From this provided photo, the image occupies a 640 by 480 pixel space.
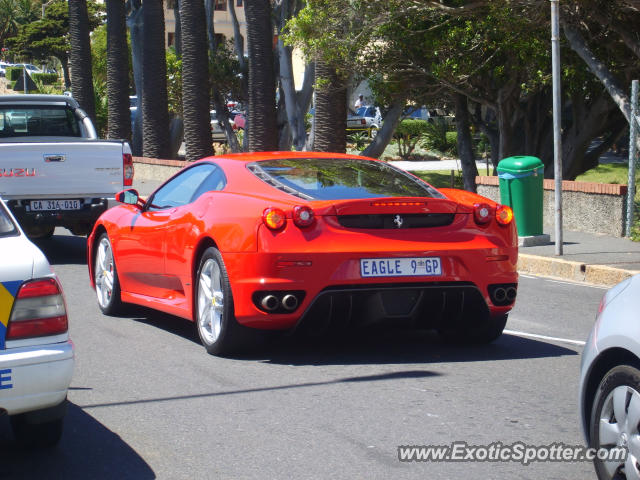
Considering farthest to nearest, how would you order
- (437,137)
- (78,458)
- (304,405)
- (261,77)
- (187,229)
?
(437,137) < (261,77) < (187,229) < (304,405) < (78,458)

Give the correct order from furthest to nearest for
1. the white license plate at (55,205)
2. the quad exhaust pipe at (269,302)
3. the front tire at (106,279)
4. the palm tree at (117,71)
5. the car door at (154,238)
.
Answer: the palm tree at (117,71)
the white license plate at (55,205)
the front tire at (106,279)
the car door at (154,238)
the quad exhaust pipe at (269,302)

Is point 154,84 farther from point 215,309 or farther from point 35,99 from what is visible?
point 215,309

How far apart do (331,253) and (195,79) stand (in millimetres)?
20094

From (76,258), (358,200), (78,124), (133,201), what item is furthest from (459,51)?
(358,200)

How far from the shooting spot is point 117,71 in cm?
3048

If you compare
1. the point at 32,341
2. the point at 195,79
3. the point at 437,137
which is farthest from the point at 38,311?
the point at 437,137

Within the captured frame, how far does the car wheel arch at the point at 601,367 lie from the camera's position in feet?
13.2

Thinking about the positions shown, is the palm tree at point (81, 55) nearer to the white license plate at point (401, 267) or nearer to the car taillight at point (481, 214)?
the car taillight at point (481, 214)

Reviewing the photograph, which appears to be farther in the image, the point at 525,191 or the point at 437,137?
the point at 437,137

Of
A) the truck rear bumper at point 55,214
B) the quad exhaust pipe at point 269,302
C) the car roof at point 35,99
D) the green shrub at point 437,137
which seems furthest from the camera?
the green shrub at point 437,137

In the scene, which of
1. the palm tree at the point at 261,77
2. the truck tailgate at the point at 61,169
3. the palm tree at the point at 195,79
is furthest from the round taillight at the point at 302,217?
the palm tree at the point at 195,79

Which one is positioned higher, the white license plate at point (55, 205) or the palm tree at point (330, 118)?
the palm tree at point (330, 118)

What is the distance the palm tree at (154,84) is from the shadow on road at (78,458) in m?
23.6

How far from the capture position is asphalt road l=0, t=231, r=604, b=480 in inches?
191
